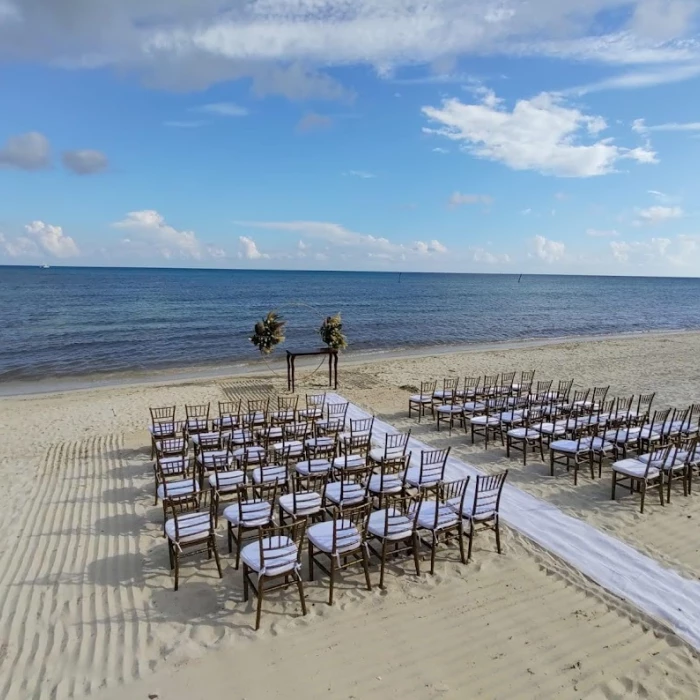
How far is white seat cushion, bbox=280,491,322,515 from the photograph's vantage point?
22.6 feet

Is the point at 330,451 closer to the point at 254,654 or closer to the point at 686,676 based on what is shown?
the point at 254,654

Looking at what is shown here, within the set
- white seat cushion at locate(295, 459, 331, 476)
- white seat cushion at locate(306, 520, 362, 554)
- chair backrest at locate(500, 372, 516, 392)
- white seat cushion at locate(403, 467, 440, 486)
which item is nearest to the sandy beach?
white seat cushion at locate(306, 520, 362, 554)

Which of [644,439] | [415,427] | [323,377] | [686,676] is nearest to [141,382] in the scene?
[323,377]

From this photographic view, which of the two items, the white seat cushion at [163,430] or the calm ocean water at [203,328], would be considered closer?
the white seat cushion at [163,430]

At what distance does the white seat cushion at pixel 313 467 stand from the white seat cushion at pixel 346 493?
2.53ft

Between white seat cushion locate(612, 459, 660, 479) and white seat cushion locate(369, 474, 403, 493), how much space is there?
3.68m

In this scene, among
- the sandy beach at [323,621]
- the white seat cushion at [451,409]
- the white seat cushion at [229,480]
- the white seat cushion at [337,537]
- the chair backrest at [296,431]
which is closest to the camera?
the sandy beach at [323,621]

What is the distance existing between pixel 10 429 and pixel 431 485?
12.4 meters

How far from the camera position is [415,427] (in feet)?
43.5

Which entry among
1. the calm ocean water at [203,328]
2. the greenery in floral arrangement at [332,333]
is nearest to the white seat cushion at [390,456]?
the greenery in floral arrangement at [332,333]

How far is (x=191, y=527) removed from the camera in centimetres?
631

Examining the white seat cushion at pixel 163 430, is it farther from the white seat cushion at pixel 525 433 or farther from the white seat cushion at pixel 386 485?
the white seat cushion at pixel 525 433

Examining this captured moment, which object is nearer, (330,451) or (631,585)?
(631,585)

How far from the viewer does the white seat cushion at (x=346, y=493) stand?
7.27 meters
